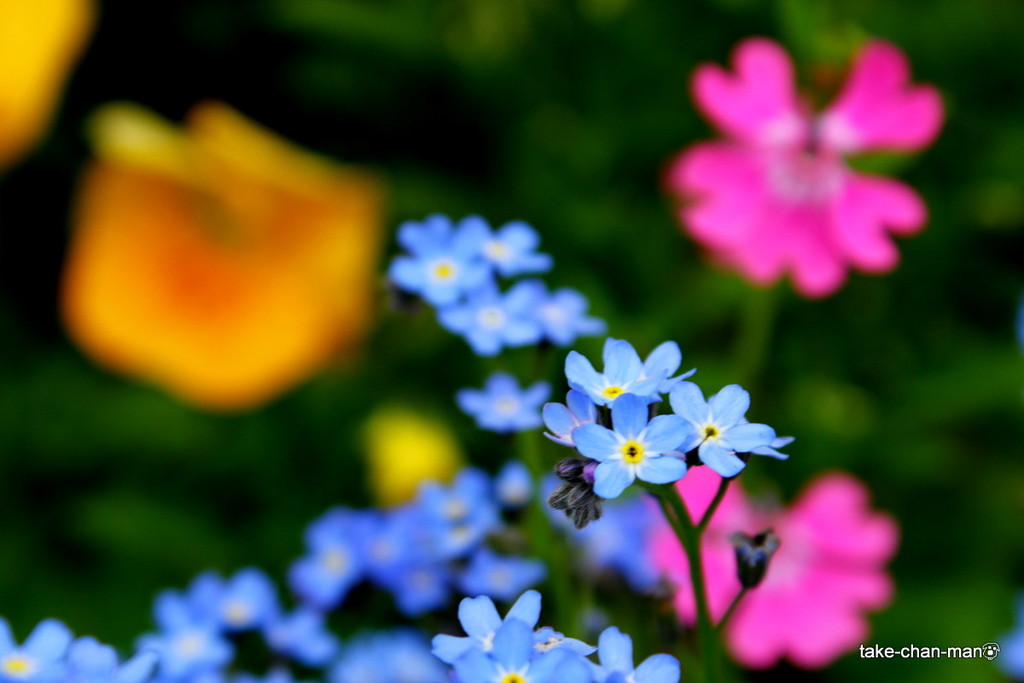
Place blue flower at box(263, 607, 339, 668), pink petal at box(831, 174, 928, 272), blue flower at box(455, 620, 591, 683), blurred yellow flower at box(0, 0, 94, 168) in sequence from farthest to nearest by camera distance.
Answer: blurred yellow flower at box(0, 0, 94, 168) < pink petal at box(831, 174, 928, 272) < blue flower at box(263, 607, 339, 668) < blue flower at box(455, 620, 591, 683)

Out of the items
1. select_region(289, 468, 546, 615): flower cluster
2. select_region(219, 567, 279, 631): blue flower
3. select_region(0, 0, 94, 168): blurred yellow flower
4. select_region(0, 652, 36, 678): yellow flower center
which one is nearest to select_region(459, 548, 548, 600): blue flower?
select_region(289, 468, 546, 615): flower cluster

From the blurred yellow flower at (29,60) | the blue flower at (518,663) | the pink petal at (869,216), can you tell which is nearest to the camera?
the blue flower at (518,663)

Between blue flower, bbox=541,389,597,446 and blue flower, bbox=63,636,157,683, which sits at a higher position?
blue flower, bbox=541,389,597,446

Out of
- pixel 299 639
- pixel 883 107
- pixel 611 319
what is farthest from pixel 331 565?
pixel 883 107

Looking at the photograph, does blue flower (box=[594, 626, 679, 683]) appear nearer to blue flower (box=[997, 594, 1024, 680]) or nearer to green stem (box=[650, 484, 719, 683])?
green stem (box=[650, 484, 719, 683])

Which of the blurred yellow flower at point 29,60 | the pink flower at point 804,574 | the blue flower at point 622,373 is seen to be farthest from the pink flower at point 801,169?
the blurred yellow flower at point 29,60

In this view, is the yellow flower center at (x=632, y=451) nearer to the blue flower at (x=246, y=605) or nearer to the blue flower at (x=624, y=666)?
the blue flower at (x=624, y=666)
